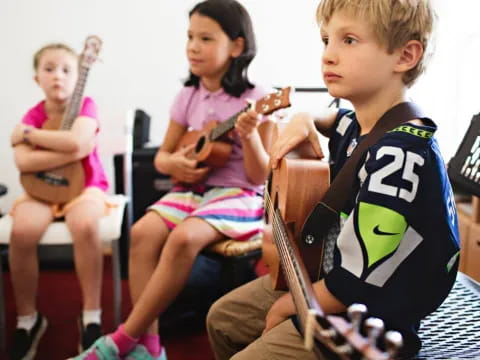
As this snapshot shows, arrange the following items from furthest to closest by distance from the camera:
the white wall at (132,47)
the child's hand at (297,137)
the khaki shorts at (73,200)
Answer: the white wall at (132,47), the khaki shorts at (73,200), the child's hand at (297,137)

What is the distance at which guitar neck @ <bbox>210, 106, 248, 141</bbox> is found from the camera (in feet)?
5.03

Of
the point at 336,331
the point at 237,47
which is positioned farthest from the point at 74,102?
the point at 336,331

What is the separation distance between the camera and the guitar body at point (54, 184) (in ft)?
5.98

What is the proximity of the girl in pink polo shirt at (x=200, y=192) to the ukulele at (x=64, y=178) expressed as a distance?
30 centimetres

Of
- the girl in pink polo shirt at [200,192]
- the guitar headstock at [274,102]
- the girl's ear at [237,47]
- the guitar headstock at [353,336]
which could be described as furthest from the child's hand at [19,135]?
the guitar headstock at [353,336]

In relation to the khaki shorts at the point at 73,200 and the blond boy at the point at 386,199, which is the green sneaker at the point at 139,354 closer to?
the khaki shorts at the point at 73,200

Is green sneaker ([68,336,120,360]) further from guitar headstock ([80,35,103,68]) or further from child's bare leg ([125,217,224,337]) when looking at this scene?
guitar headstock ([80,35,103,68])

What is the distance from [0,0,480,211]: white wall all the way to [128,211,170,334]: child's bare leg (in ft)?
3.40

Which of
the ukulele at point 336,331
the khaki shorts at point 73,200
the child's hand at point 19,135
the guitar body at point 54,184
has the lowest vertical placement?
the khaki shorts at point 73,200

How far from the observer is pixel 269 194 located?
126 cm

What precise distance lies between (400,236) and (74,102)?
54.7 inches

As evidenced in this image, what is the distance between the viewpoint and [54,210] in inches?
71.4

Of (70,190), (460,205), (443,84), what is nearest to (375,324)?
(460,205)

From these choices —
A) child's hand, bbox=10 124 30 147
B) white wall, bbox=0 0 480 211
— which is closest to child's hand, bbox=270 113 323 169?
child's hand, bbox=10 124 30 147
